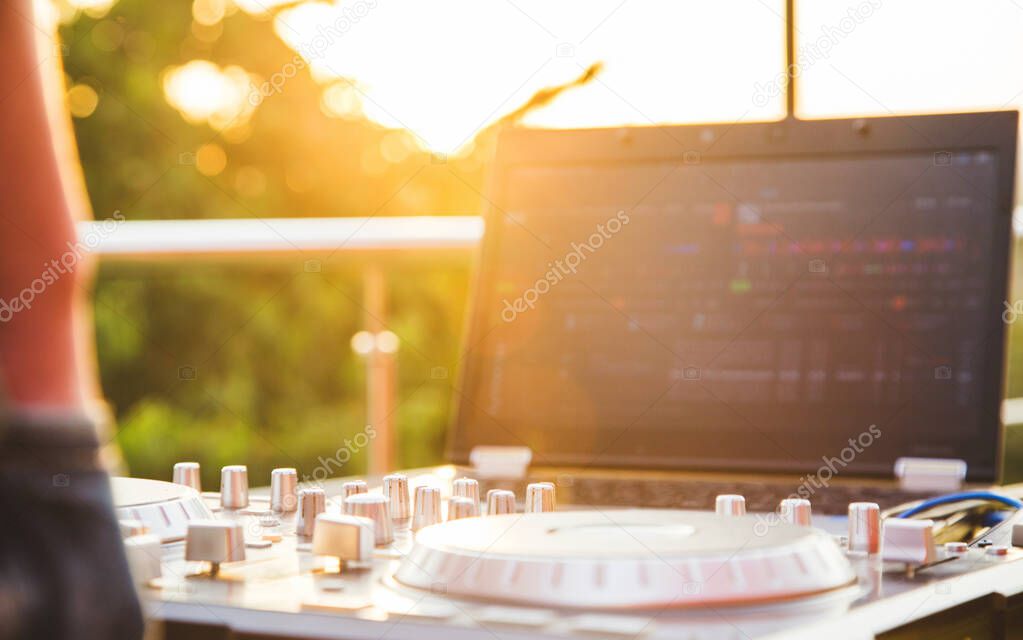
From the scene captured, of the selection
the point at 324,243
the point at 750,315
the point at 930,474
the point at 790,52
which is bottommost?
the point at 930,474

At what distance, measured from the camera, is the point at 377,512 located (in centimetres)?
57

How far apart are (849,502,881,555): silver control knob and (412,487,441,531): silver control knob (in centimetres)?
21

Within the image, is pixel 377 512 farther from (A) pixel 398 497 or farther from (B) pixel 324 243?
(B) pixel 324 243

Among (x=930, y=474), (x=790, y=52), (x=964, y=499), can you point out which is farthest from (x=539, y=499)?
(x=790, y=52)

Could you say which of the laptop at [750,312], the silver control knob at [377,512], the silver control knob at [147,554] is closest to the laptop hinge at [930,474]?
the laptop at [750,312]

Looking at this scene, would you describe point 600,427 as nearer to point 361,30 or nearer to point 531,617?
point 531,617

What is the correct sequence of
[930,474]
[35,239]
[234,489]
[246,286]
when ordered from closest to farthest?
[35,239], [234,489], [930,474], [246,286]

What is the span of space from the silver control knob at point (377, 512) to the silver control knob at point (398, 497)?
63 millimetres

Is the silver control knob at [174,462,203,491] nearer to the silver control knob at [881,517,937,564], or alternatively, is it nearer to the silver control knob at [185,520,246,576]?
the silver control knob at [185,520,246,576]

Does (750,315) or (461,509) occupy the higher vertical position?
(750,315)

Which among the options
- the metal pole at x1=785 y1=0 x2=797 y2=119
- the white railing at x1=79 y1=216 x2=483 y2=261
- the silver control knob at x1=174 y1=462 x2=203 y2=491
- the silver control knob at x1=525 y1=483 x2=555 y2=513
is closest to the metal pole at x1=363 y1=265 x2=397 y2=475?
the white railing at x1=79 y1=216 x2=483 y2=261

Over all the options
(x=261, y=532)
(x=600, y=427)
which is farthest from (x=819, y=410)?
(x=261, y=532)

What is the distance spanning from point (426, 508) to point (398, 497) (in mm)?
44

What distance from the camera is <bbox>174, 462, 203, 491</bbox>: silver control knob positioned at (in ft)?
2.40
